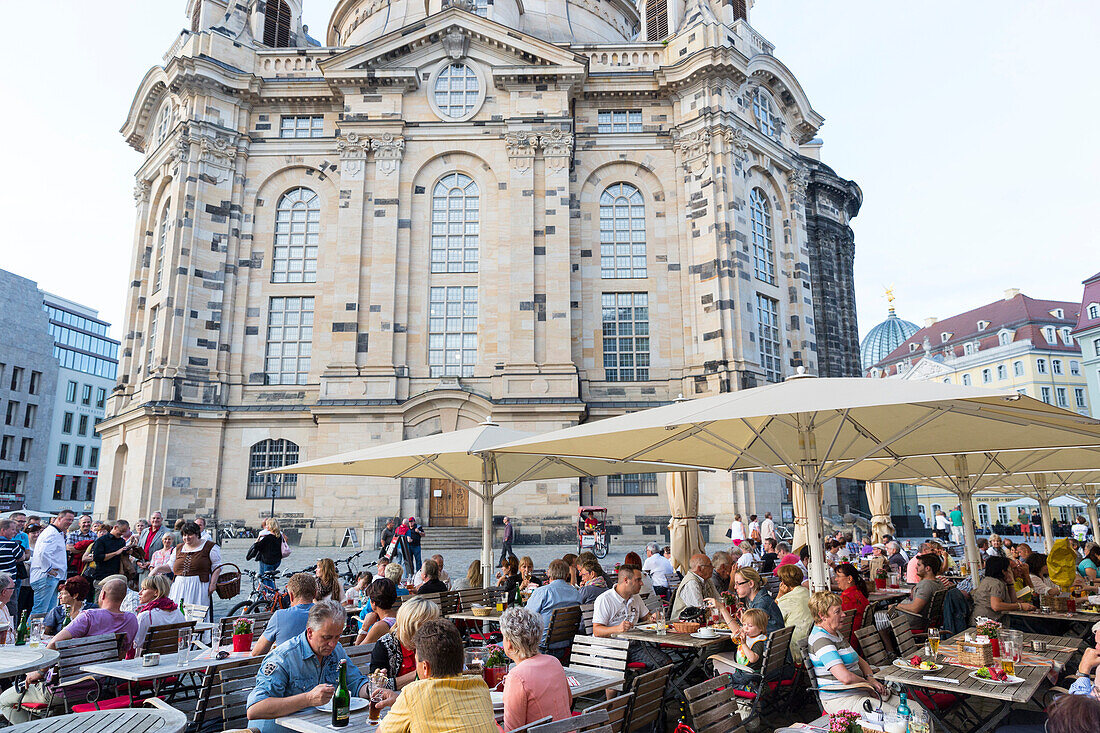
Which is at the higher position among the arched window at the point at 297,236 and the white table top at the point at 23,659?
the arched window at the point at 297,236

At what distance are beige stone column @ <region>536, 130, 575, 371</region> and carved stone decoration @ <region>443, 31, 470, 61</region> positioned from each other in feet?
17.6

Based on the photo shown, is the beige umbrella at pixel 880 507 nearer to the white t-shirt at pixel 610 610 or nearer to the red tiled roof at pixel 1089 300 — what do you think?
the white t-shirt at pixel 610 610

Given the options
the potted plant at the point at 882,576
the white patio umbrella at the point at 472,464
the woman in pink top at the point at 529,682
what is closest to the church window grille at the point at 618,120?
the white patio umbrella at the point at 472,464

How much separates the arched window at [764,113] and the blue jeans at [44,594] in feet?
100

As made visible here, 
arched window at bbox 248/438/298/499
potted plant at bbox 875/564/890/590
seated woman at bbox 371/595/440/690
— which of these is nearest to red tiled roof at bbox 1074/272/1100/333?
potted plant at bbox 875/564/890/590

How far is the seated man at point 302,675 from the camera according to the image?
4840 mm

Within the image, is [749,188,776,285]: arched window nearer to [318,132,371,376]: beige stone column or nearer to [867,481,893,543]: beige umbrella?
[867,481,893,543]: beige umbrella

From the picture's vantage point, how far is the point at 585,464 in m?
12.5

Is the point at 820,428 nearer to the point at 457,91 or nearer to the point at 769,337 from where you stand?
the point at 769,337

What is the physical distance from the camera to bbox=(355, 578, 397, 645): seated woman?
6.77 metres

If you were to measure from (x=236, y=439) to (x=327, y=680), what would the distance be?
85.9 feet

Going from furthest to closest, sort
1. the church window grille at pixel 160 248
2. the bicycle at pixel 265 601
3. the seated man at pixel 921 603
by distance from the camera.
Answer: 1. the church window grille at pixel 160 248
2. the bicycle at pixel 265 601
3. the seated man at pixel 921 603

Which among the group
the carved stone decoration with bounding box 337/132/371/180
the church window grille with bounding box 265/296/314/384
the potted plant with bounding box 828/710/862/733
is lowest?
the potted plant with bounding box 828/710/862/733


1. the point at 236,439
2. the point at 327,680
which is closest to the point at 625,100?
the point at 236,439
